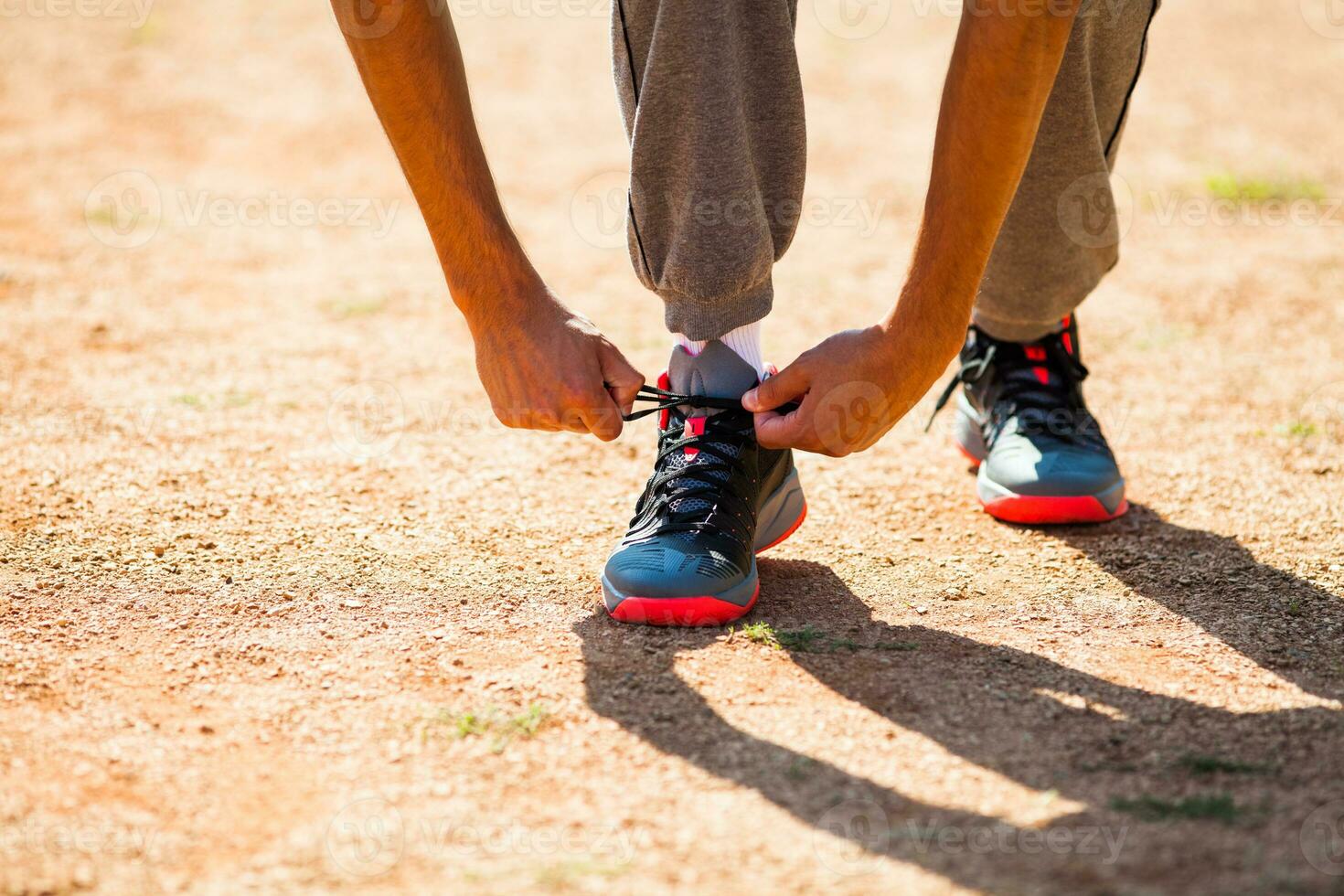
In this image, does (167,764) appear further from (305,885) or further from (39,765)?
(305,885)

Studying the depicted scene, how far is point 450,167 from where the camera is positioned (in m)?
1.90

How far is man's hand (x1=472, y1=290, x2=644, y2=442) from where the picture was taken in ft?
6.13

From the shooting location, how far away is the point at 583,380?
1863mm

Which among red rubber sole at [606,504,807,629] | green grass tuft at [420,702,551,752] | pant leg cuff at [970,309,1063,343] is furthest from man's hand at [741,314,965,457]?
pant leg cuff at [970,309,1063,343]

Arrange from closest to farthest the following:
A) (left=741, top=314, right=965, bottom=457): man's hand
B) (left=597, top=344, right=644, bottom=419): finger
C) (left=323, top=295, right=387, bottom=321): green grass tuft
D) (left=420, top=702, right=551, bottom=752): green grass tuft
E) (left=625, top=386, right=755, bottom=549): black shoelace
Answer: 1. (left=420, top=702, right=551, bottom=752): green grass tuft
2. (left=741, top=314, right=965, bottom=457): man's hand
3. (left=597, top=344, right=644, bottom=419): finger
4. (left=625, top=386, right=755, bottom=549): black shoelace
5. (left=323, top=295, right=387, bottom=321): green grass tuft

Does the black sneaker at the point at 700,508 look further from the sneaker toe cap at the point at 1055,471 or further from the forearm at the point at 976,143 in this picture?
the sneaker toe cap at the point at 1055,471

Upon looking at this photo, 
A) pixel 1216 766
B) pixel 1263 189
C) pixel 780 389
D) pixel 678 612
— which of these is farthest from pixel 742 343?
pixel 1263 189

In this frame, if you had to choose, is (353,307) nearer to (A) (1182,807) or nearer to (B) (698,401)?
(B) (698,401)

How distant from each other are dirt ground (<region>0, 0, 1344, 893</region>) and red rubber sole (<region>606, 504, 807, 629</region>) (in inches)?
1.4

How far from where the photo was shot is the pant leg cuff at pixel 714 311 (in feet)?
Answer: 6.41

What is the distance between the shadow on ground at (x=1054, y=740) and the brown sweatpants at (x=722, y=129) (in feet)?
1.85

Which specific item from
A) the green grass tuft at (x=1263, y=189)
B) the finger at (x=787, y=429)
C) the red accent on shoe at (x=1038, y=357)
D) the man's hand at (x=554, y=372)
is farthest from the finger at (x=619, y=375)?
the green grass tuft at (x=1263, y=189)

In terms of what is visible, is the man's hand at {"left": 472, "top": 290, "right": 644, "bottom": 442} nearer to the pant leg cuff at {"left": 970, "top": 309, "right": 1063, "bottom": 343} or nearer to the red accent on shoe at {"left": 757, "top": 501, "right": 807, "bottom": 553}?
the red accent on shoe at {"left": 757, "top": 501, "right": 807, "bottom": 553}

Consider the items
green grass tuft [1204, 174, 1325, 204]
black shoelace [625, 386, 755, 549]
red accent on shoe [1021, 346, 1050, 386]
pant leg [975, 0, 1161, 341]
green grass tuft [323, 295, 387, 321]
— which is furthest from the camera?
green grass tuft [1204, 174, 1325, 204]
